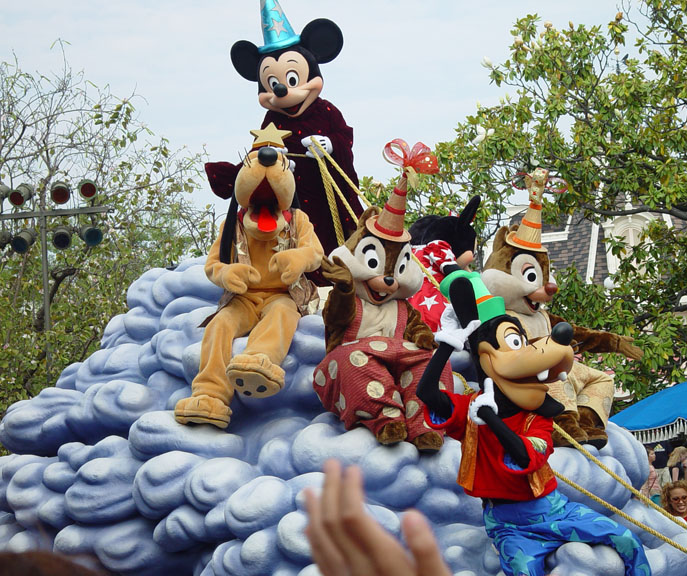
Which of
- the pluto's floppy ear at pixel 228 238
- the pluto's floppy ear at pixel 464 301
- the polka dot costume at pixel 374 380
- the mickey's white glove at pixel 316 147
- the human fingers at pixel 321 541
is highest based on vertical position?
the mickey's white glove at pixel 316 147

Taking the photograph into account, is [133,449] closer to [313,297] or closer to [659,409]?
[313,297]

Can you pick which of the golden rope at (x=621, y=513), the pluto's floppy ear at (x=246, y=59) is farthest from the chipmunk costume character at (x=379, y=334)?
the pluto's floppy ear at (x=246, y=59)

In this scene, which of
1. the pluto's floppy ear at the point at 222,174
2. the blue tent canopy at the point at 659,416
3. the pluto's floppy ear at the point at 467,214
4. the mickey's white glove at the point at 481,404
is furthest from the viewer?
the blue tent canopy at the point at 659,416

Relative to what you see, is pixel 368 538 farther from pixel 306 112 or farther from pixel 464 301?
pixel 306 112

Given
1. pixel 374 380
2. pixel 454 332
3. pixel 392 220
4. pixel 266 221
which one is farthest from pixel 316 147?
pixel 454 332

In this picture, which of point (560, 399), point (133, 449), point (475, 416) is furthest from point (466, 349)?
point (133, 449)

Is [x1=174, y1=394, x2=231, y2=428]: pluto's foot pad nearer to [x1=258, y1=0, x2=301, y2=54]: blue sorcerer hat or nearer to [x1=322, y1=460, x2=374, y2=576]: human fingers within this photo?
[x1=258, y1=0, x2=301, y2=54]: blue sorcerer hat

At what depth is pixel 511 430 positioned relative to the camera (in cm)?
419

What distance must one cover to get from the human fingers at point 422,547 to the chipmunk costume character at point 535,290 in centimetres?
445

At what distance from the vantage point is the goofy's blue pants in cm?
430

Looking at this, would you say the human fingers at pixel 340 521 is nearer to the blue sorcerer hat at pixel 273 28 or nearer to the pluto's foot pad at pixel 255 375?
the pluto's foot pad at pixel 255 375

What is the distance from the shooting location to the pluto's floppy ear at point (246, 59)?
22.9ft

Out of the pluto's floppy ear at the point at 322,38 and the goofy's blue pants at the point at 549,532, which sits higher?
A: the pluto's floppy ear at the point at 322,38

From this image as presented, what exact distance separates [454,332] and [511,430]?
0.49 m
